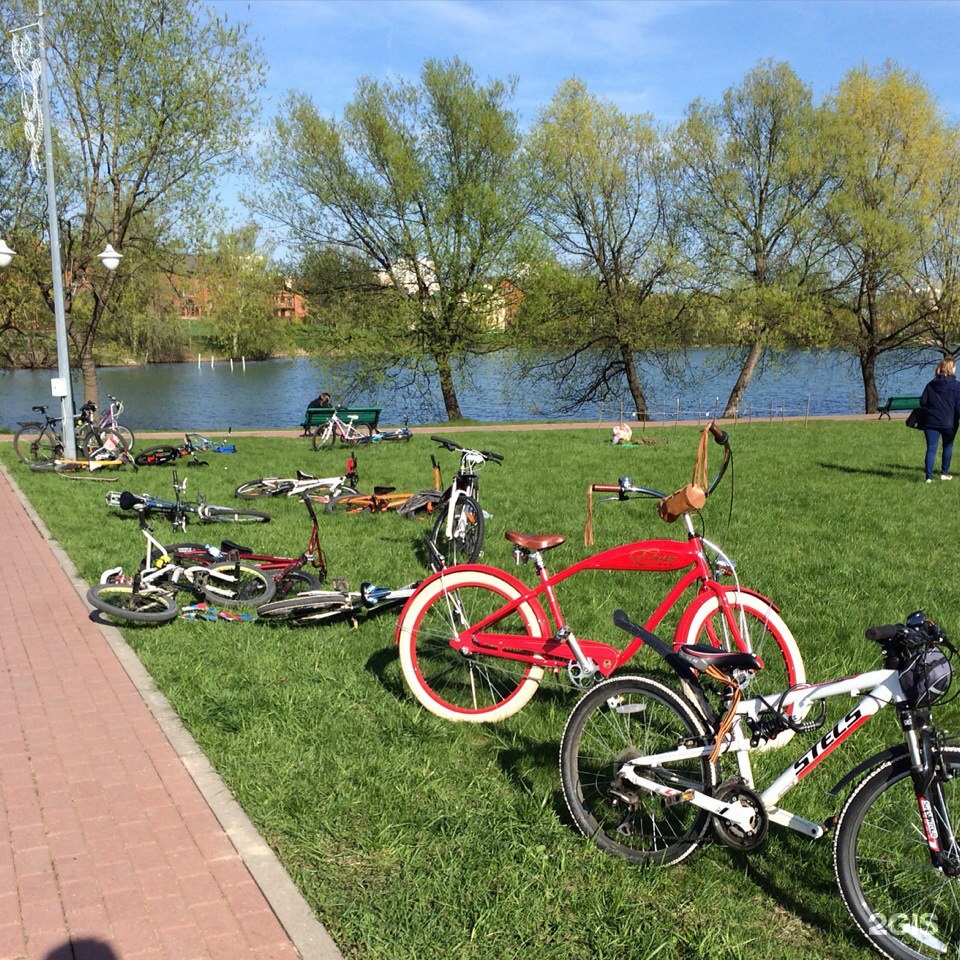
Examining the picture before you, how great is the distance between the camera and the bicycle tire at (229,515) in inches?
365

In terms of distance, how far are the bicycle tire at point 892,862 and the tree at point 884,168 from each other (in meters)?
28.9

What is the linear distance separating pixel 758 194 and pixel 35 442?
24.9 meters

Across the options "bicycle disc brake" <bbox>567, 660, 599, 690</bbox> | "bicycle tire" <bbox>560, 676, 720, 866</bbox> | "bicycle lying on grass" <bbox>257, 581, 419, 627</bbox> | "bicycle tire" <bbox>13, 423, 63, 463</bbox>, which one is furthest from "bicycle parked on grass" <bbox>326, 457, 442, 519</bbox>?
"bicycle tire" <bbox>13, 423, 63, 463</bbox>

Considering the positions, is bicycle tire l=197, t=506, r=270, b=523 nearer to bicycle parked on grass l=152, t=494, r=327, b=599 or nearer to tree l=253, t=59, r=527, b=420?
bicycle parked on grass l=152, t=494, r=327, b=599

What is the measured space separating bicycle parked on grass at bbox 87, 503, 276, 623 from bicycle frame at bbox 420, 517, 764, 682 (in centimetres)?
250

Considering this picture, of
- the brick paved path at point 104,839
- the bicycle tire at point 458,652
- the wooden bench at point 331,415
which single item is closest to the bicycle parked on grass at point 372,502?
the brick paved path at point 104,839

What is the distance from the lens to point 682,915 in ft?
10.1

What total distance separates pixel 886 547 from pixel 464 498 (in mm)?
4193

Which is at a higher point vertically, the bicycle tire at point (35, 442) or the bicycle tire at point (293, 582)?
the bicycle tire at point (35, 442)

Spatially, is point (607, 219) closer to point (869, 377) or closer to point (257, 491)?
point (869, 377)

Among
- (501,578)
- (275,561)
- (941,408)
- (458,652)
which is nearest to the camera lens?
(501,578)

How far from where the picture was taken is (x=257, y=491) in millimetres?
11023

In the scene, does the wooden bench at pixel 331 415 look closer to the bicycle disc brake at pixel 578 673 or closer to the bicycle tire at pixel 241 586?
the bicycle tire at pixel 241 586

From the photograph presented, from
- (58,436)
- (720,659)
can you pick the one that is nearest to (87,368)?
(58,436)
